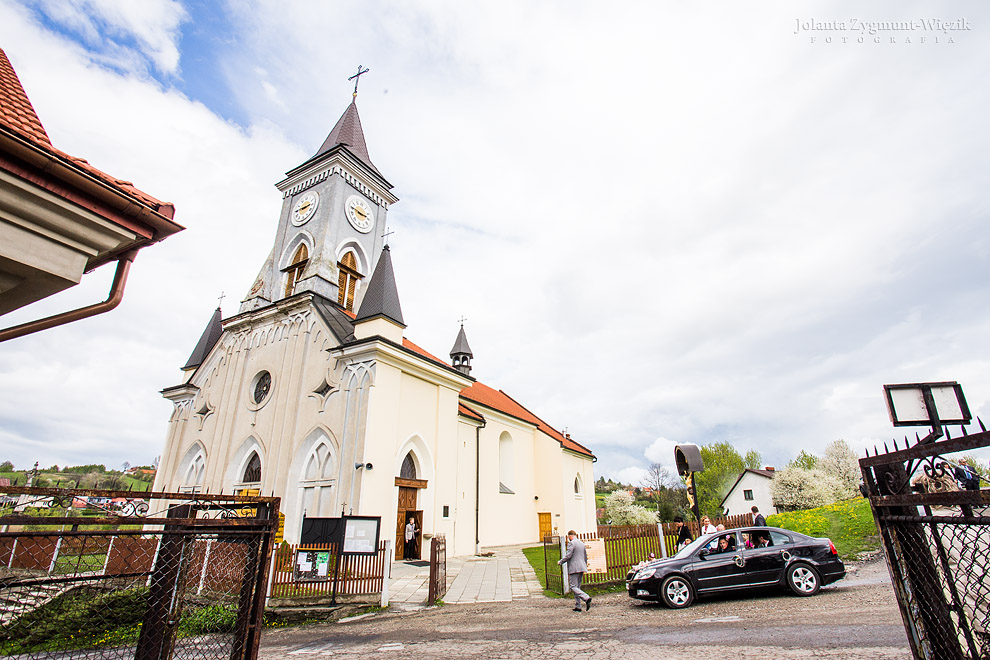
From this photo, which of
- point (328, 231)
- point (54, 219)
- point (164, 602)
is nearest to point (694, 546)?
point (164, 602)

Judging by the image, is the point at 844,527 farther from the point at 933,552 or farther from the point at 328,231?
the point at 328,231

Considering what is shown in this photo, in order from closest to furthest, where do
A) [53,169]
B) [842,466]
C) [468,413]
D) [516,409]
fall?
[53,169]
[468,413]
[516,409]
[842,466]

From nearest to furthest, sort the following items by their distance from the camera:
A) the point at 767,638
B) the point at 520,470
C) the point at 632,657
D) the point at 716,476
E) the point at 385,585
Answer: the point at 632,657 → the point at 767,638 → the point at 385,585 → the point at 520,470 → the point at 716,476

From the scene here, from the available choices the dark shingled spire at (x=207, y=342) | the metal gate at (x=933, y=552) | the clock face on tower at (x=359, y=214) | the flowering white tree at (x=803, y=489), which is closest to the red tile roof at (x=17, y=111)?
the metal gate at (x=933, y=552)

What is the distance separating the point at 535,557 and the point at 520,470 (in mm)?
9526

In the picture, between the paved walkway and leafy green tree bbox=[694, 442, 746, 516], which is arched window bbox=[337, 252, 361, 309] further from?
leafy green tree bbox=[694, 442, 746, 516]

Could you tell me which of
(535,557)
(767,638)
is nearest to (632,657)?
(767,638)

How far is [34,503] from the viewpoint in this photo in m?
2.53

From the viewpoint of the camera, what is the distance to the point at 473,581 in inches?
536

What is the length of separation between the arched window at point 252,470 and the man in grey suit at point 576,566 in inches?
565

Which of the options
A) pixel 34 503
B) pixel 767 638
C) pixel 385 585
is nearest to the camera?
pixel 34 503

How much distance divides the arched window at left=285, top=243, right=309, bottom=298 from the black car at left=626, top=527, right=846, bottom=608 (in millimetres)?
20012

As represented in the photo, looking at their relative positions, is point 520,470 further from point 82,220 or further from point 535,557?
point 82,220

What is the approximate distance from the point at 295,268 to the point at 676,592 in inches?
838
